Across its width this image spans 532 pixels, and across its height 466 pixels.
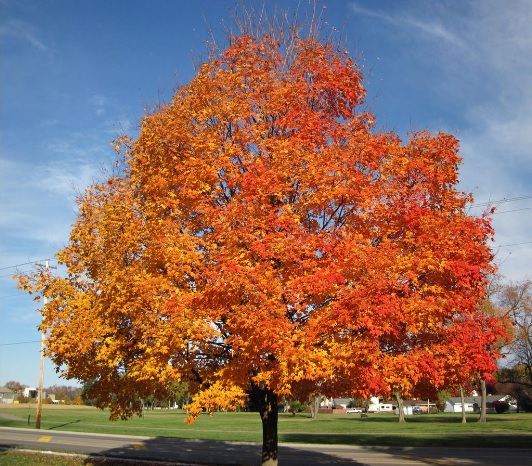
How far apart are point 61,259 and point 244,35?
24.0 ft

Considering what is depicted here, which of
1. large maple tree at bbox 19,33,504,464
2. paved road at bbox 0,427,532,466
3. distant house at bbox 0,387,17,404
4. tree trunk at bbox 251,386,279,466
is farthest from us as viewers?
distant house at bbox 0,387,17,404

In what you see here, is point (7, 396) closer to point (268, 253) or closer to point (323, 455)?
point (323, 455)

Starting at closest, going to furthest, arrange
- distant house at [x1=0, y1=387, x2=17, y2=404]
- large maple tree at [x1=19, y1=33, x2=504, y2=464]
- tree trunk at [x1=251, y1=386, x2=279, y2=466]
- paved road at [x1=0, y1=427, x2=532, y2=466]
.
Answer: large maple tree at [x1=19, y1=33, x2=504, y2=464] → tree trunk at [x1=251, y1=386, x2=279, y2=466] → paved road at [x1=0, y1=427, x2=532, y2=466] → distant house at [x1=0, y1=387, x2=17, y2=404]

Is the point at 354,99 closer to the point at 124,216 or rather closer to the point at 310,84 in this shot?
the point at 310,84

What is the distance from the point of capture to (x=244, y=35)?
1351 cm

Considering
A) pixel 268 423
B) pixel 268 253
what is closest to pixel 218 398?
pixel 268 253

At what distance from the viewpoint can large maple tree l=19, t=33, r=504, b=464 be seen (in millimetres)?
9086

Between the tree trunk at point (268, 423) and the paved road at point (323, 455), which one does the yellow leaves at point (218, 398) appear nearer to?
the tree trunk at point (268, 423)

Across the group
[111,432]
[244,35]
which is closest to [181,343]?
[244,35]

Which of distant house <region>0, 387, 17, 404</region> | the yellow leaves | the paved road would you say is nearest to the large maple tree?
the yellow leaves

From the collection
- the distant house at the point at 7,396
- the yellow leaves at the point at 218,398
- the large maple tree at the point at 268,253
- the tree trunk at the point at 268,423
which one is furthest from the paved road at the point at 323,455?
the distant house at the point at 7,396

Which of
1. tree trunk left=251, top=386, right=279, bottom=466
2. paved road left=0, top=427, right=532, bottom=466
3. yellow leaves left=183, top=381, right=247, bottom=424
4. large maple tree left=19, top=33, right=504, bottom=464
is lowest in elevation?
paved road left=0, top=427, right=532, bottom=466

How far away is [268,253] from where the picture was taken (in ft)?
30.7

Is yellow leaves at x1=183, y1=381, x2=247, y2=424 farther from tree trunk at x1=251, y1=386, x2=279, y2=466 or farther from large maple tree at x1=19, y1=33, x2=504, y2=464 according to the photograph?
tree trunk at x1=251, y1=386, x2=279, y2=466
